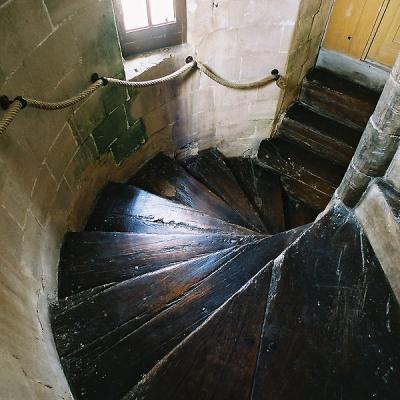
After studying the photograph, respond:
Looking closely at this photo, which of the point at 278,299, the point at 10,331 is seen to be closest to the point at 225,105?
the point at 278,299

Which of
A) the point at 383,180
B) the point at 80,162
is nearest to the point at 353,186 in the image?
the point at 383,180

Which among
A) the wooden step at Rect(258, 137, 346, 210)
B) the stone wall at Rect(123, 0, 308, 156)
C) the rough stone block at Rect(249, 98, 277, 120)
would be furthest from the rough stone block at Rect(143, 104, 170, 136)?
the wooden step at Rect(258, 137, 346, 210)

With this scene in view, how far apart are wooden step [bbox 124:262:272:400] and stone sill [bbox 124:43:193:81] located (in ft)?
5.90

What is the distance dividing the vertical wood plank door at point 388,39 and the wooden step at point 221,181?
186cm

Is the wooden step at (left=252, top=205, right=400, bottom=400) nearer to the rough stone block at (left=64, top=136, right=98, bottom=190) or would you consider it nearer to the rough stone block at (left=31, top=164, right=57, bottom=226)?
the rough stone block at (left=31, top=164, right=57, bottom=226)

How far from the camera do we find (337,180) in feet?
11.7

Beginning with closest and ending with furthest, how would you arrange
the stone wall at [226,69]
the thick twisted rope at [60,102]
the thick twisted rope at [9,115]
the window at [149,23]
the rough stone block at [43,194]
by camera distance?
the thick twisted rope at [9,115]
the thick twisted rope at [60,102]
the rough stone block at [43,194]
the window at [149,23]
the stone wall at [226,69]

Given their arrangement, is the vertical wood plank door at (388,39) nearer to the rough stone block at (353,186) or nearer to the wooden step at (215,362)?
the rough stone block at (353,186)

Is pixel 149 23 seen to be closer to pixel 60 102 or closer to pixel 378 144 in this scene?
pixel 60 102

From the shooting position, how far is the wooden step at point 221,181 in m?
3.36

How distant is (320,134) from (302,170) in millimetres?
414

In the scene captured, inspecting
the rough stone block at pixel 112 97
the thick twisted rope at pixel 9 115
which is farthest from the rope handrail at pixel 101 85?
the rough stone block at pixel 112 97

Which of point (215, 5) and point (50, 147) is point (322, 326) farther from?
point (215, 5)

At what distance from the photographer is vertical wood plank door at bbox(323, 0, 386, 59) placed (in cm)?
328
